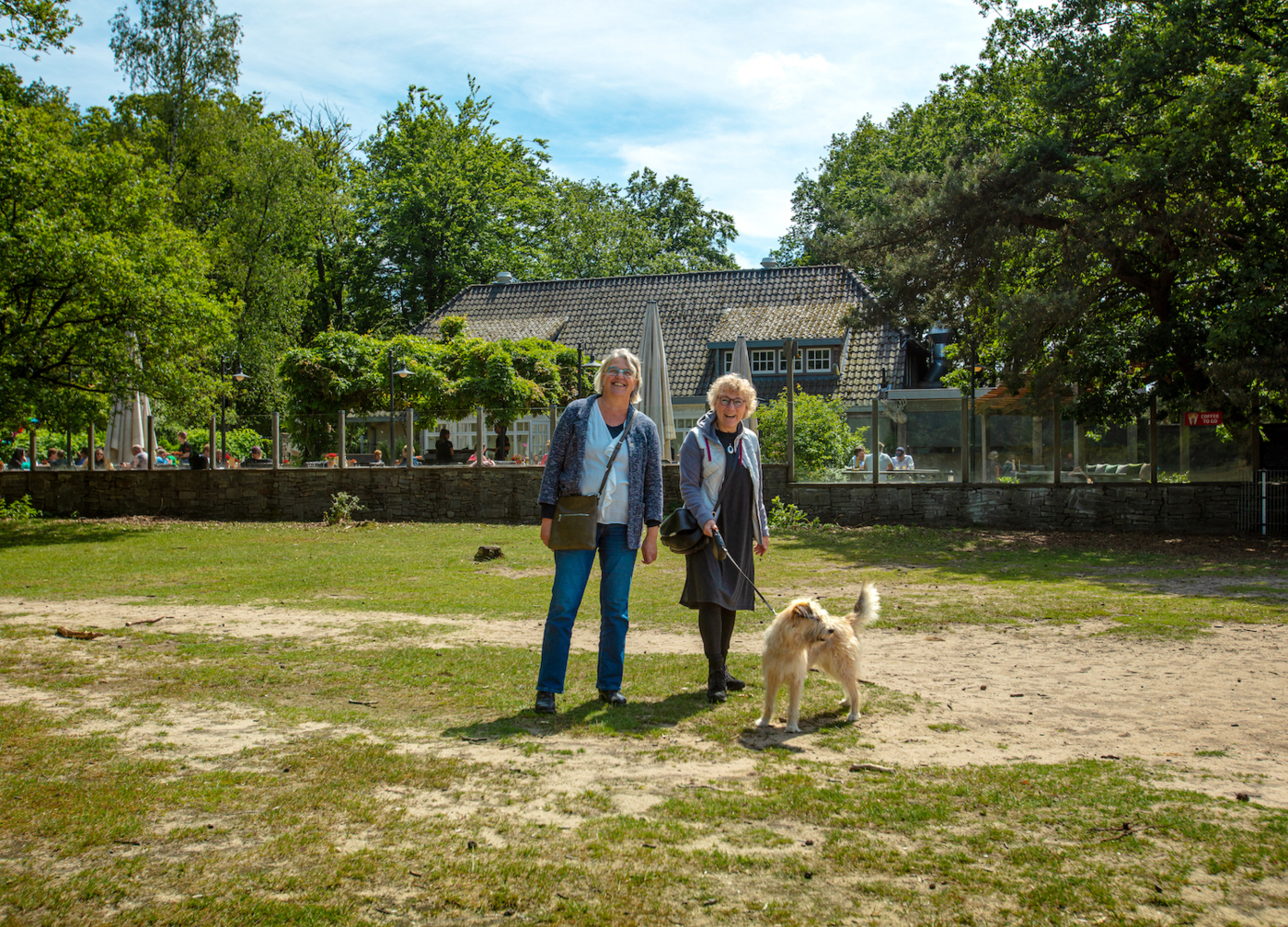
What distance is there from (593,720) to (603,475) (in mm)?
1335

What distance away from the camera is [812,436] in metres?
21.7

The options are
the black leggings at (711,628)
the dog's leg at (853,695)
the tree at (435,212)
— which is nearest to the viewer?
the dog's leg at (853,695)

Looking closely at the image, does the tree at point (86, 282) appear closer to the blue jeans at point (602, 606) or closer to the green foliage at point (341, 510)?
the green foliage at point (341, 510)

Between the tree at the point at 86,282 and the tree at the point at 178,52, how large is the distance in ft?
67.0

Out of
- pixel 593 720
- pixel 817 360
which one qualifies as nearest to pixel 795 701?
pixel 593 720

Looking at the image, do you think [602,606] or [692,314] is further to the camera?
[692,314]

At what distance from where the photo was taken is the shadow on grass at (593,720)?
207 inches

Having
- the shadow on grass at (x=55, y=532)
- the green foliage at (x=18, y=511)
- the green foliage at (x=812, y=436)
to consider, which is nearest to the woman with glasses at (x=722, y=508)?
the green foliage at (x=812, y=436)

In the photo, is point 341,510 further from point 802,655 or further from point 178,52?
point 178,52

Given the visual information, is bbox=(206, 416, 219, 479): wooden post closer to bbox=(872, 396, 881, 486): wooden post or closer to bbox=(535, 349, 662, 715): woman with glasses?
bbox=(872, 396, 881, 486): wooden post

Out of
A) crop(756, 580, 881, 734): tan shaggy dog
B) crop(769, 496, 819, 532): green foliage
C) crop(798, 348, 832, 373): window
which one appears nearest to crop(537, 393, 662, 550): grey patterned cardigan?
crop(756, 580, 881, 734): tan shaggy dog

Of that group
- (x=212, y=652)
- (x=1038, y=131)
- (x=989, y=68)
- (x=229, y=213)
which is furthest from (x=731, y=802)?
(x=229, y=213)

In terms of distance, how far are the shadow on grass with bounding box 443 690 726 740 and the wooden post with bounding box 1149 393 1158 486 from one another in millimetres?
15422

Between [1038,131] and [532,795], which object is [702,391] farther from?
[532,795]
